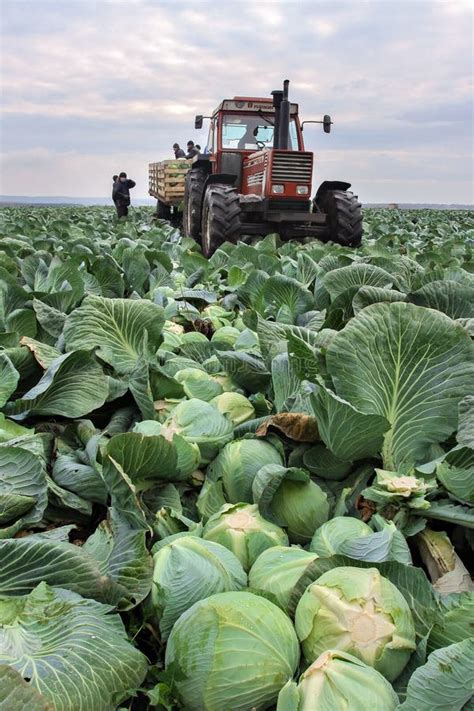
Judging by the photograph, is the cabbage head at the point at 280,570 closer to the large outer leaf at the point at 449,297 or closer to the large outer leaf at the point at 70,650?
the large outer leaf at the point at 70,650

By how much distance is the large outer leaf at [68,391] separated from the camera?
2205 millimetres

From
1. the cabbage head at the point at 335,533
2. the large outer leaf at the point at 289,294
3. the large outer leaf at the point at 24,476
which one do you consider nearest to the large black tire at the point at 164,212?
the large outer leaf at the point at 289,294

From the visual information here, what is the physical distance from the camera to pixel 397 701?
122cm

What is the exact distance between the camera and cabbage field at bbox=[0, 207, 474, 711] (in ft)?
4.15

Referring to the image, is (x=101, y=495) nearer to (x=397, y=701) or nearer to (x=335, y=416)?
(x=335, y=416)

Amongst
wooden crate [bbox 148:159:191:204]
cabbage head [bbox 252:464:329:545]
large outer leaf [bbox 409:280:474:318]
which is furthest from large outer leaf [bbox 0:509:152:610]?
wooden crate [bbox 148:159:191:204]

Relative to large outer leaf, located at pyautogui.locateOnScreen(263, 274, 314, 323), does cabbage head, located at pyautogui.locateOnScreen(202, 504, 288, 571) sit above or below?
below

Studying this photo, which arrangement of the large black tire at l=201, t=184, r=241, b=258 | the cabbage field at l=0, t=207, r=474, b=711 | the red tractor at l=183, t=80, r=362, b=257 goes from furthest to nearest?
1. the red tractor at l=183, t=80, r=362, b=257
2. the large black tire at l=201, t=184, r=241, b=258
3. the cabbage field at l=0, t=207, r=474, b=711

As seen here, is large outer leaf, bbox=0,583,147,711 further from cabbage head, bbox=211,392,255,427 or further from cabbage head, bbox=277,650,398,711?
cabbage head, bbox=211,392,255,427

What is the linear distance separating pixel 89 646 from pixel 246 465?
2.48 feet

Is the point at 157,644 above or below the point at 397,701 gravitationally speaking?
below

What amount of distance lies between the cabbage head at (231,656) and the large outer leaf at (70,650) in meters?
0.10

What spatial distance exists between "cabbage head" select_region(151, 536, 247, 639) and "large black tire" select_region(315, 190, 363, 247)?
32.1 ft

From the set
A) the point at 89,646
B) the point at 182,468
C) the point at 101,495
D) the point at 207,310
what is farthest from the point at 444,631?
the point at 207,310
